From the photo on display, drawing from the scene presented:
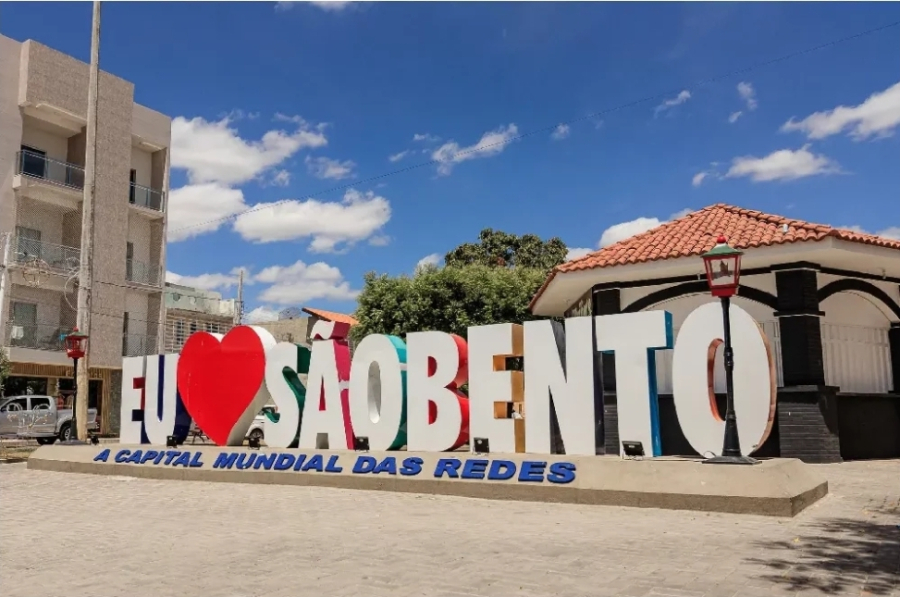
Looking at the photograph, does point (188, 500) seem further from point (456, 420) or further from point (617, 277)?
point (617, 277)

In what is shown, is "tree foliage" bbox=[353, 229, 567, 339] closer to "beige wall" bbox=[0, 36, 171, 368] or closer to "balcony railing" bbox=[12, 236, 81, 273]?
"beige wall" bbox=[0, 36, 171, 368]

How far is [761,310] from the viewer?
562 inches

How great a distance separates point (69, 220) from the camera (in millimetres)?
31422

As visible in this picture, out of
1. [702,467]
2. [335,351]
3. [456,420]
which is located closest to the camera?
[702,467]

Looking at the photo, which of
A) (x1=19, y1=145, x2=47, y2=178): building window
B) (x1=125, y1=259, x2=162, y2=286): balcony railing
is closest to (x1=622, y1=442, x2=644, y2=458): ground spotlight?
(x1=19, y1=145, x2=47, y2=178): building window

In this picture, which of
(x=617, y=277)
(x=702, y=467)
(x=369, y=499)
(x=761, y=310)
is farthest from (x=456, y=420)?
(x=761, y=310)

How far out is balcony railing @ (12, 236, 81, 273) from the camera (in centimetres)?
2852

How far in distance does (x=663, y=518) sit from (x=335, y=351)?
22.8 feet

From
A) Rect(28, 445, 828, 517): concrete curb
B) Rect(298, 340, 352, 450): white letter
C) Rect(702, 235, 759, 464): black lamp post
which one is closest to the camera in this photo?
Rect(28, 445, 828, 517): concrete curb

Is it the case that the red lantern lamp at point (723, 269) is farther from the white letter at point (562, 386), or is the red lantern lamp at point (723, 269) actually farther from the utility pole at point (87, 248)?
the utility pole at point (87, 248)

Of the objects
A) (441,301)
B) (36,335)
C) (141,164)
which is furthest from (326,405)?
(141,164)

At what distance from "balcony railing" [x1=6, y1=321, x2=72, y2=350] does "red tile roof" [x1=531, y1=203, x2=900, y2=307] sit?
2167 centimetres

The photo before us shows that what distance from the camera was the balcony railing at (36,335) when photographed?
91.9 ft

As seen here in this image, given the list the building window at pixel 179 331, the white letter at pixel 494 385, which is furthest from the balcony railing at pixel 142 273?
the white letter at pixel 494 385
